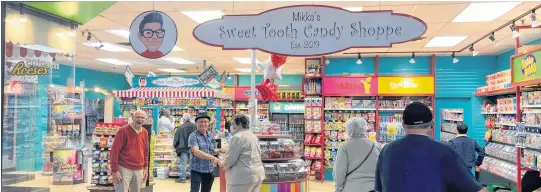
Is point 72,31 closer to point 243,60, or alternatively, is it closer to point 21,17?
point 21,17

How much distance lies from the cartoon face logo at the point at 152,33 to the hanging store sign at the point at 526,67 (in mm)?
4315

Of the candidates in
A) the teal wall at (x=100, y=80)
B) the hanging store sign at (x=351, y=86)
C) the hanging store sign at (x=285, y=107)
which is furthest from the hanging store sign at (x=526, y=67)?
the teal wall at (x=100, y=80)

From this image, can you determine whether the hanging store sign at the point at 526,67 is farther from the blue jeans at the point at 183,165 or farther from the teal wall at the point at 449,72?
the blue jeans at the point at 183,165

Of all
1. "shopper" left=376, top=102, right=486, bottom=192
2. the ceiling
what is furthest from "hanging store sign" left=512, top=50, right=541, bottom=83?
"shopper" left=376, top=102, right=486, bottom=192

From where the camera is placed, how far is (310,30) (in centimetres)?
409

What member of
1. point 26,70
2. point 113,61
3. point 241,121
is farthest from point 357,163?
point 113,61

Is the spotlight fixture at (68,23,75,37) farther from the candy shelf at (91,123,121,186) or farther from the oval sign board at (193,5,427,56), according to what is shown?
the candy shelf at (91,123,121,186)

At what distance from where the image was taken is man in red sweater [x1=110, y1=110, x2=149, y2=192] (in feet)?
17.5

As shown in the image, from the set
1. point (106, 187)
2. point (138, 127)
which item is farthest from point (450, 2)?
point (106, 187)

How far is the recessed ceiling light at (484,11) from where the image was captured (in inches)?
262

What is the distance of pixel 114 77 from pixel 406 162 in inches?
696

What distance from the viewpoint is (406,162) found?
2543 mm

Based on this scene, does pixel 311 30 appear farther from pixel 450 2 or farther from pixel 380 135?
pixel 380 135

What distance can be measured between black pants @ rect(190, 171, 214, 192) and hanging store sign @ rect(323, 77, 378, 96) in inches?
204
